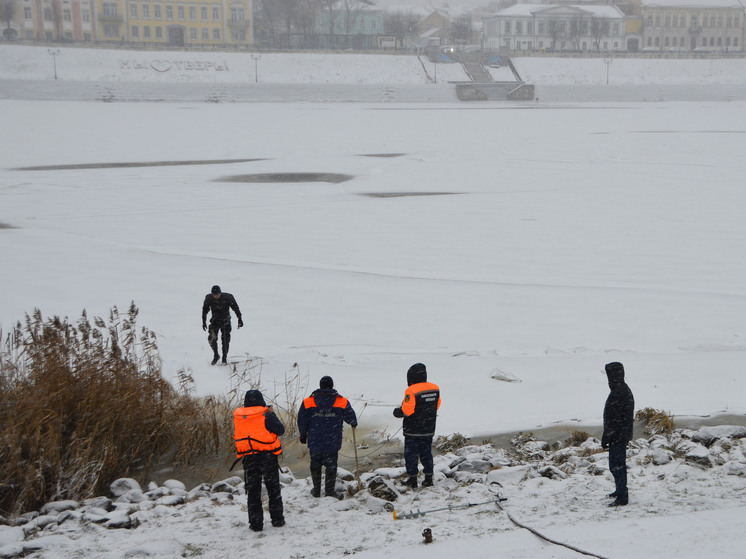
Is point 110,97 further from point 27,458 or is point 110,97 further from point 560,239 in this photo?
point 27,458

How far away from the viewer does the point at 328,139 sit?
128ft

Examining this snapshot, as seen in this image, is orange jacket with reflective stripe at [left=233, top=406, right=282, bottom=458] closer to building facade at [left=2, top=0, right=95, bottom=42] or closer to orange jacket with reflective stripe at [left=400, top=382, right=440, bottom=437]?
orange jacket with reflective stripe at [left=400, top=382, right=440, bottom=437]

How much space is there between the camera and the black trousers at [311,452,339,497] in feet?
21.3

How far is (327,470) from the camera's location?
655 centimetres

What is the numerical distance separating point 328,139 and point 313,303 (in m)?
26.5

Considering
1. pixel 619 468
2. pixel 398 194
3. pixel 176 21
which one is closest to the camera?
pixel 619 468

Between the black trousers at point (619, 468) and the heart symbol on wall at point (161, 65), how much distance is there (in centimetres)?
7886

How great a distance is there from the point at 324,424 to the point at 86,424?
7.87ft

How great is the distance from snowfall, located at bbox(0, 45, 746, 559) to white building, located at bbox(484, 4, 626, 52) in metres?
81.7

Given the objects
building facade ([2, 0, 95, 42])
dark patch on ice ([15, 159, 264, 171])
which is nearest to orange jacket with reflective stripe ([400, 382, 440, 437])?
dark patch on ice ([15, 159, 264, 171])

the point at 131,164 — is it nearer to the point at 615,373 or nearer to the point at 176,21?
the point at 615,373

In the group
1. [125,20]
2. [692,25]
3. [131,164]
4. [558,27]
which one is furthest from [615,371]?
[692,25]

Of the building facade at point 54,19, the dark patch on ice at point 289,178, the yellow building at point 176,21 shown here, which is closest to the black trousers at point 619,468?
the dark patch on ice at point 289,178

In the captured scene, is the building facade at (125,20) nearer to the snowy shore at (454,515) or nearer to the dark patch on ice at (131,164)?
the dark patch on ice at (131,164)
